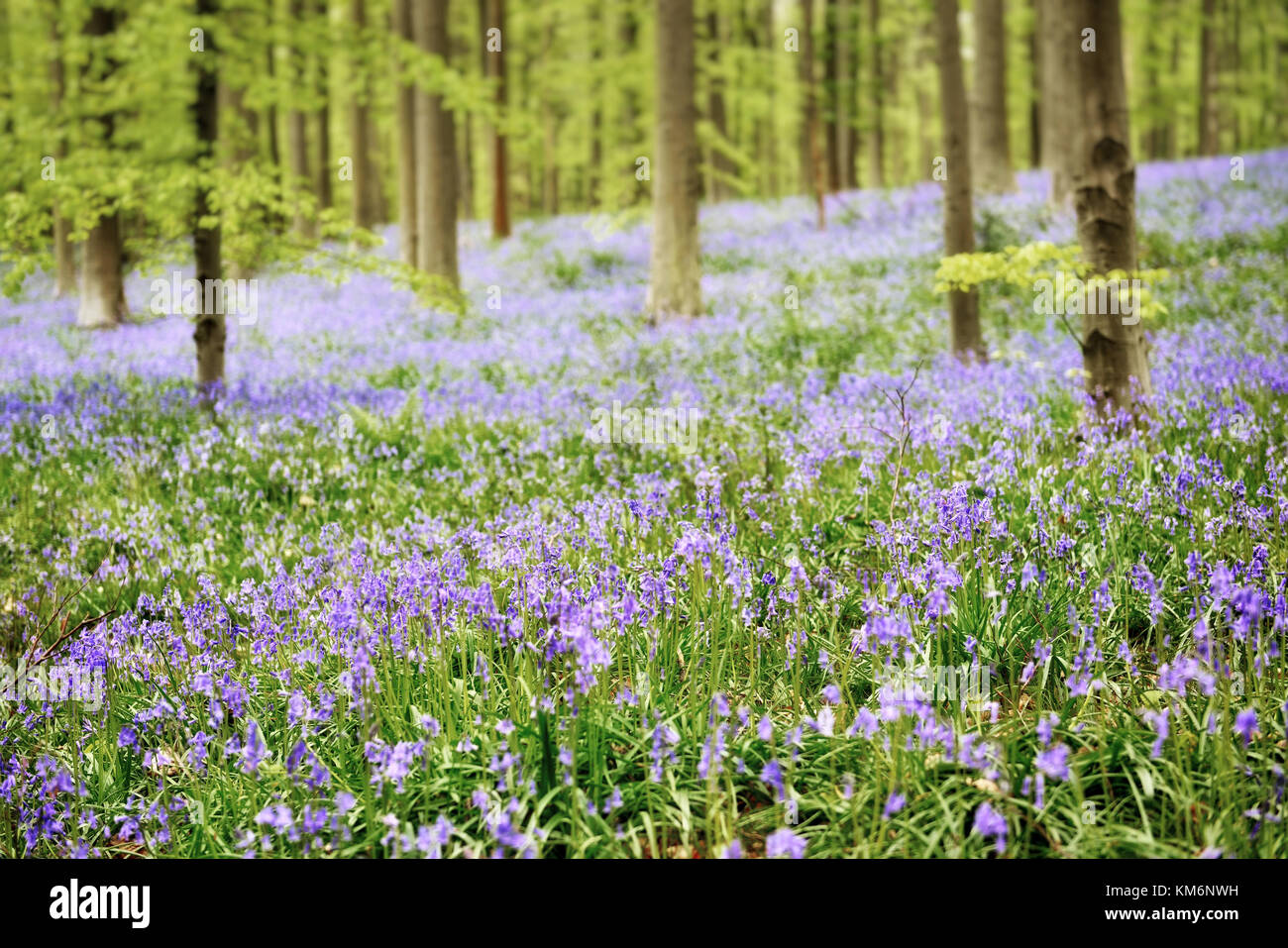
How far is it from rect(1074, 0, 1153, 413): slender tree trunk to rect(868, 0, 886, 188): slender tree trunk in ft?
62.2

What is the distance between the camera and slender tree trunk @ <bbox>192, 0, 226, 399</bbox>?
26.0 feet

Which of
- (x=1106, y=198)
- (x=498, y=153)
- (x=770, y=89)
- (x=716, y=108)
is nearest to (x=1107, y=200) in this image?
(x=1106, y=198)

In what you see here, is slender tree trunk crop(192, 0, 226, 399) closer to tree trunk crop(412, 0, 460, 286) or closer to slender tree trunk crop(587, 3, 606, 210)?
tree trunk crop(412, 0, 460, 286)

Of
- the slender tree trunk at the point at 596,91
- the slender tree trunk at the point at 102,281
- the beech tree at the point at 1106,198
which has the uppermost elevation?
the slender tree trunk at the point at 596,91

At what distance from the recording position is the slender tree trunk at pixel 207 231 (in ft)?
26.0

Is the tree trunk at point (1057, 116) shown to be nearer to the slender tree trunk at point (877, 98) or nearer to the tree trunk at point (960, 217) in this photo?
the slender tree trunk at point (877, 98)

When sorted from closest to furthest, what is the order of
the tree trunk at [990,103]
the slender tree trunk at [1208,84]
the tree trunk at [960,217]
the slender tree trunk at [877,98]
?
1. the tree trunk at [960,217]
2. the tree trunk at [990,103]
3. the slender tree trunk at [877,98]
4. the slender tree trunk at [1208,84]

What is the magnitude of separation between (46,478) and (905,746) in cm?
635

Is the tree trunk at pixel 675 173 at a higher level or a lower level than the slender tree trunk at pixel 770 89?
lower

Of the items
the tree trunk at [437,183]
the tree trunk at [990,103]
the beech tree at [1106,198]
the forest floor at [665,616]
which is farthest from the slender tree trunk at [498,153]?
→ the beech tree at [1106,198]

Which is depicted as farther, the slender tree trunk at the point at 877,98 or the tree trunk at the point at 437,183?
the slender tree trunk at the point at 877,98

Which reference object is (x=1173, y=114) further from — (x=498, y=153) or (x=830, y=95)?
(x=498, y=153)

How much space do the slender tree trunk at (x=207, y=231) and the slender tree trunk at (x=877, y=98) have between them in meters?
18.4

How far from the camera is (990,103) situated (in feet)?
55.4
